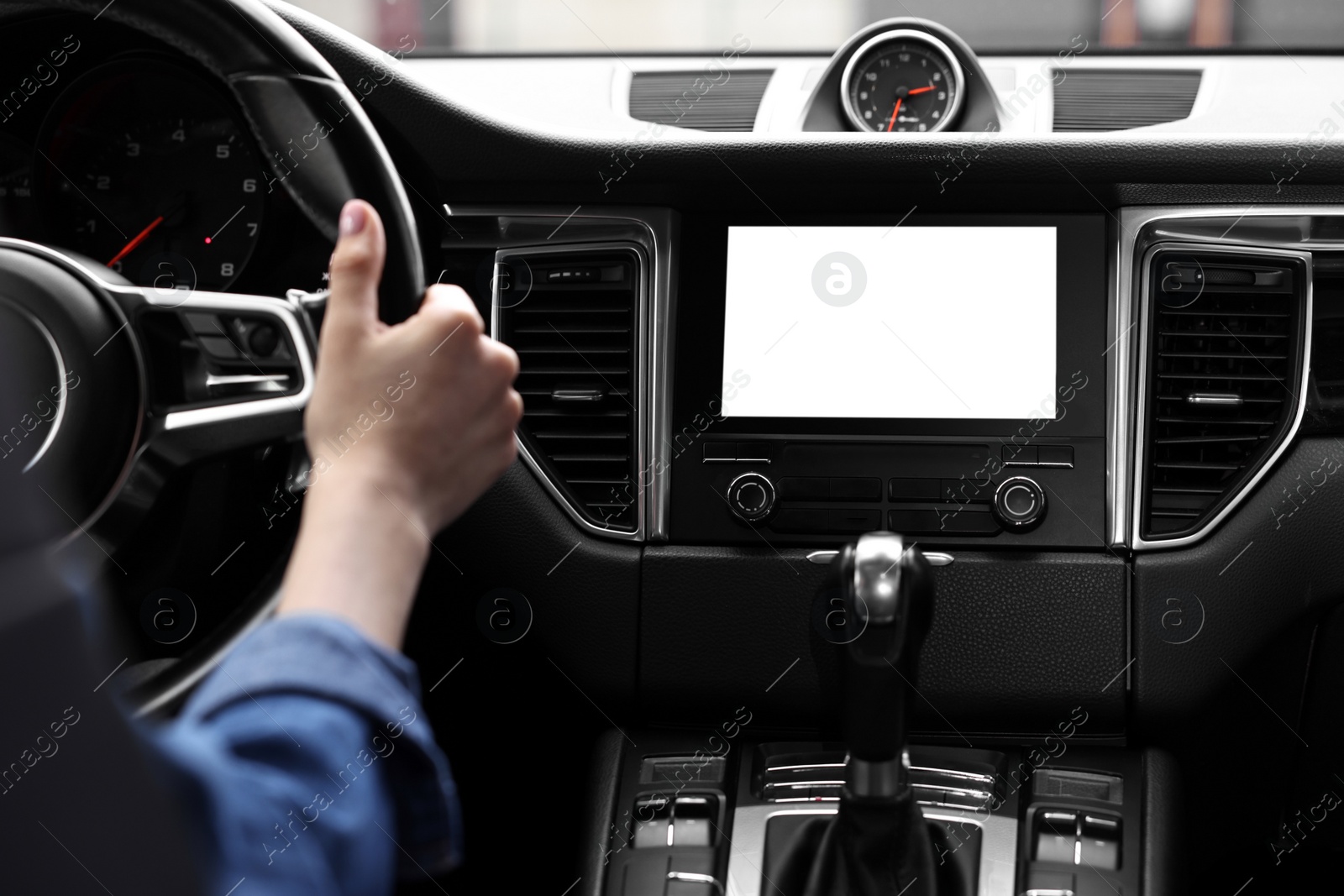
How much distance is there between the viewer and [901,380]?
4.94 ft

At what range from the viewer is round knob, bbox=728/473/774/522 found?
5.03 ft

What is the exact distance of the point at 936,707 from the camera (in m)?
1.54

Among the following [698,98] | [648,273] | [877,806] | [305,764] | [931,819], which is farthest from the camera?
[698,98]

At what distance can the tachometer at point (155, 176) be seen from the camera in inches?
51.6

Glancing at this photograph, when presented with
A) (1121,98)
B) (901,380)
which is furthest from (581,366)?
(1121,98)

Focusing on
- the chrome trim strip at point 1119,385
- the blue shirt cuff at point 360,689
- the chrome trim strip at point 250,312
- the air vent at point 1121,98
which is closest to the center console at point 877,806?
the chrome trim strip at point 1119,385

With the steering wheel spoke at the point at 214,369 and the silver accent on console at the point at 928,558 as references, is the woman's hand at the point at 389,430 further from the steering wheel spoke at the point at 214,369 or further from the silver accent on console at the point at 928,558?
the silver accent on console at the point at 928,558

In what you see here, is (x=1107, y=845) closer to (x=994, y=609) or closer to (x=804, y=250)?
(x=994, y=609)

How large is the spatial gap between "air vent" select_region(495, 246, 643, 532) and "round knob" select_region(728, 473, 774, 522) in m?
0.13

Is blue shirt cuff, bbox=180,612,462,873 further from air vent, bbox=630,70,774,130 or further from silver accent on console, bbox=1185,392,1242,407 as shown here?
air vent, bbox=630,70,774,130

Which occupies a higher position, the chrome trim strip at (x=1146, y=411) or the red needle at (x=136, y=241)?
the chrome trim strip at (x=1146, y=411)

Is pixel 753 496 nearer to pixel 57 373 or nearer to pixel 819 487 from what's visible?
pixel 819 487

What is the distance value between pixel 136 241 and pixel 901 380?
2.81ft

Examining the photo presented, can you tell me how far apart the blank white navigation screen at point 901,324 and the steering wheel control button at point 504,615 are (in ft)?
1.27
